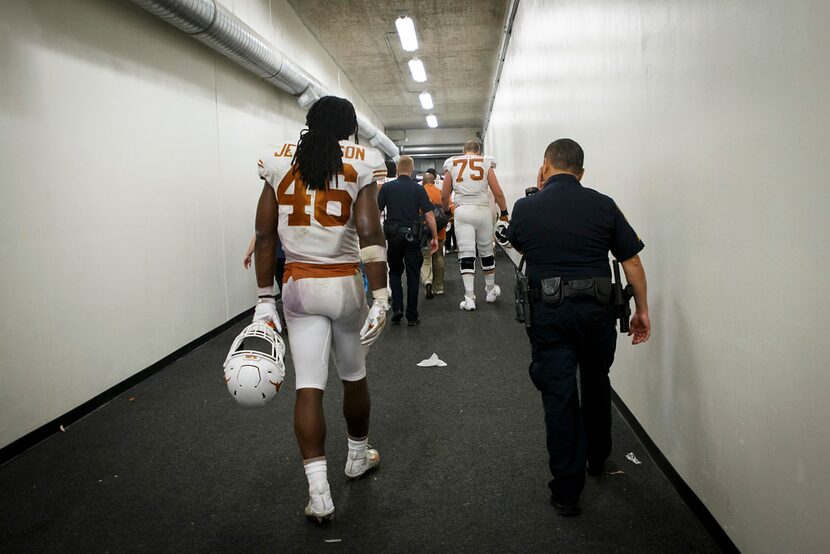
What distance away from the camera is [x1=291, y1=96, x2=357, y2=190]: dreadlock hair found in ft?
6.57

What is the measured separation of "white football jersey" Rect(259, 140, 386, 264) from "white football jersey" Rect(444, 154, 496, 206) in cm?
361

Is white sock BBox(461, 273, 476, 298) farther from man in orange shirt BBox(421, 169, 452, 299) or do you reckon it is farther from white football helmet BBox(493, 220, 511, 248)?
white football helmet BBox(493, 220, 511, 248)

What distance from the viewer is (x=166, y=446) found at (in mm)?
2814

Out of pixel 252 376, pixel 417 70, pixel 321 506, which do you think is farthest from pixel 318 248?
pixel 417 70

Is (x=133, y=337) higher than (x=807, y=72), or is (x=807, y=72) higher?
(x=807, y=72)

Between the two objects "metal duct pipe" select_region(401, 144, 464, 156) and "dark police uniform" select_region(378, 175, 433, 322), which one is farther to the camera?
"metal duct pipe" select_region(401, 144, 464, 156)

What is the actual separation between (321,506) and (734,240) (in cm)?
161

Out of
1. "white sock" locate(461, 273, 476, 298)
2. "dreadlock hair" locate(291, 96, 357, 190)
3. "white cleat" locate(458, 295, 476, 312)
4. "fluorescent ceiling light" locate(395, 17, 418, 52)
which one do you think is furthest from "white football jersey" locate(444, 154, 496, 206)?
"dreadlock hair" locate(291, 96, 357, 190)

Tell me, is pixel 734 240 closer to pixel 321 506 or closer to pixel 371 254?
pixel 371 254

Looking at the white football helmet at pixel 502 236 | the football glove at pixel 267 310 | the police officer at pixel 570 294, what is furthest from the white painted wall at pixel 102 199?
the police officer at pixel 570 294

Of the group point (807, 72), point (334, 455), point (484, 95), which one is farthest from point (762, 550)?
point (484, 95)

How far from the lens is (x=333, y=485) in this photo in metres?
2.36

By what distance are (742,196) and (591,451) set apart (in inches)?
48.8

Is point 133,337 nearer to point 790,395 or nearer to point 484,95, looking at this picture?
point 790,395
